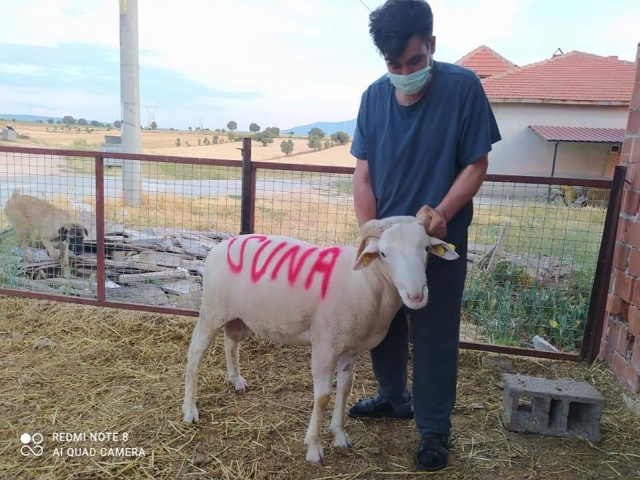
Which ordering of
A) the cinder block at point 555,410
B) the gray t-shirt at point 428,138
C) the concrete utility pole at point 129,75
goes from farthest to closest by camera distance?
the concrete utility pole at point 129,75 → the cinder block at point 555,410 → the gray t-shirt at point 428,138

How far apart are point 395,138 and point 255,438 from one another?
1.83 meters

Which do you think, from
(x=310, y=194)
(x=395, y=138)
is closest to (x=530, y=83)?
(x=310, y=194)

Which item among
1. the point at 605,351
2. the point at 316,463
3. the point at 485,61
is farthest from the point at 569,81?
the point at 316,463

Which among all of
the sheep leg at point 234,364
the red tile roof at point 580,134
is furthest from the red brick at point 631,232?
the red tile roof at point 580,134

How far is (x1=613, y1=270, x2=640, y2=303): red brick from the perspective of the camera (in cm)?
352

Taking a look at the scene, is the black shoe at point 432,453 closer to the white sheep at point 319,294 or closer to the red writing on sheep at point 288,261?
the white sheep at point 319,294

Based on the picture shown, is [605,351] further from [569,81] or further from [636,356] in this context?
[569,81]

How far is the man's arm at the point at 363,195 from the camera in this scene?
260cm

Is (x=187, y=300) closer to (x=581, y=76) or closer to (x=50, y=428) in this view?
(x=50, y=428)

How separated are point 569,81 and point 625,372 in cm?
2392

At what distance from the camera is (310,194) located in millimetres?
4668

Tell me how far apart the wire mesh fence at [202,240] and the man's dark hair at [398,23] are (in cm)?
180

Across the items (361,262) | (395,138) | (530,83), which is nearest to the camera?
(361,262)

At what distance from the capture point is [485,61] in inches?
1035
